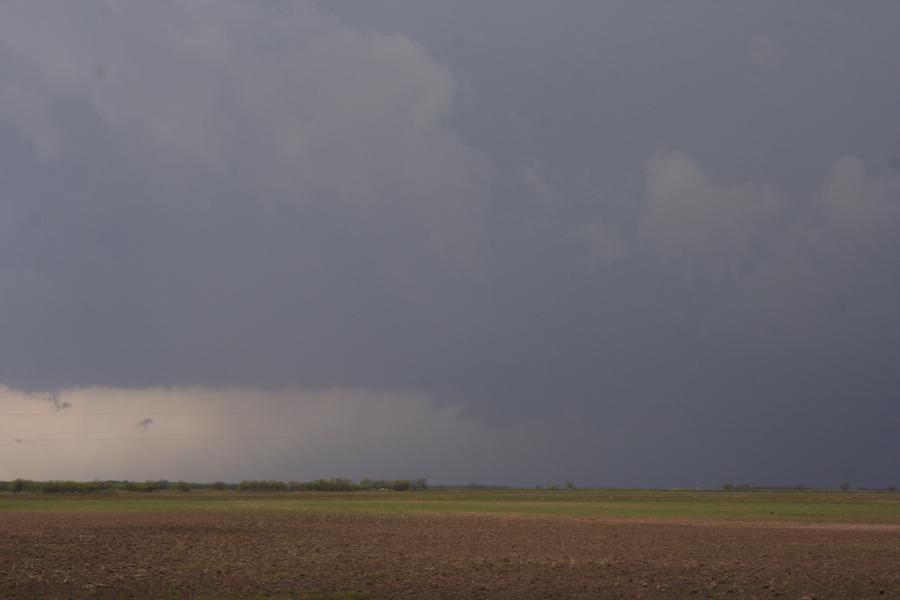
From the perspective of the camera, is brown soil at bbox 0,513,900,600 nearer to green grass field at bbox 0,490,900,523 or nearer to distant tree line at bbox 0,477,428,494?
green grass field at bbox 0,490,900,523

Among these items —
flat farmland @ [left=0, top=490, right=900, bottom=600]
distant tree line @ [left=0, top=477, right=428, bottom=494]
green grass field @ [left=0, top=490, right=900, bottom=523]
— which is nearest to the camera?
flat farmland @ [left=0, top=490, right=900, bottom=600]

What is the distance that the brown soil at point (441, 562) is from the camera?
81.2ft

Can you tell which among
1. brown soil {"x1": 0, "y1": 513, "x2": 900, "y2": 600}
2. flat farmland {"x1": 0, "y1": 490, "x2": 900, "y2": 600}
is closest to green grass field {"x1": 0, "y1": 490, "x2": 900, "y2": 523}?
flat farmland {"x1": 0, "y1": 490, "x2": 900, "y2": 600}

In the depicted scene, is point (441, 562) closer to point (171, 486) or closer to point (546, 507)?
point (546, 507)

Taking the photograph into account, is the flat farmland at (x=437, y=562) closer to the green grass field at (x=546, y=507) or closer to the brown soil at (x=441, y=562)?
the brown soil at (x=441, y=562)

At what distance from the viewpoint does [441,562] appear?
101 ft

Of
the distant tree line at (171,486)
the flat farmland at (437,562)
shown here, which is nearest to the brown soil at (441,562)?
the flat farmland at (437,562)

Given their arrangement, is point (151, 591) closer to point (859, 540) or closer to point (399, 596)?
point (399, 596)

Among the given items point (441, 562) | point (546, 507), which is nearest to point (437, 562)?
point (441, 562)

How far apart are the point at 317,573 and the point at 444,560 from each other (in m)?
5.62

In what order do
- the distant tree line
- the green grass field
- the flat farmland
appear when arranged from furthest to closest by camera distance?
the distant tree line
the green grass field
the flat farmland

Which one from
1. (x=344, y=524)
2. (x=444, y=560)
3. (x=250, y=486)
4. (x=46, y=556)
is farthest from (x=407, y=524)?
(x=250, y=486)

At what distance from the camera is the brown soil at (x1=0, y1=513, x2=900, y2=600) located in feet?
81.2

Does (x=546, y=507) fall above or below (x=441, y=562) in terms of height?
above
